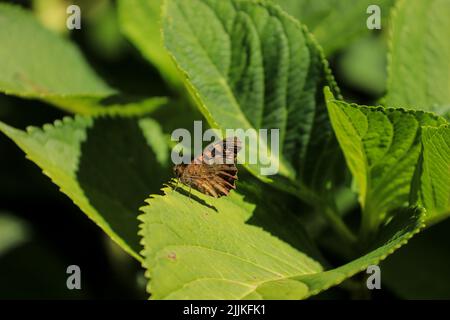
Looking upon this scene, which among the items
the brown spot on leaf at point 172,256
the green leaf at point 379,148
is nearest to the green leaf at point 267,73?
the green leaf at point 379,148

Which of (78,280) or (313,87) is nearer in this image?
(313,87)

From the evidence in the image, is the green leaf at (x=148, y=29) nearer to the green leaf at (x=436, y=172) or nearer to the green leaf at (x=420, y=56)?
the green leaf at (x=420, y=56)

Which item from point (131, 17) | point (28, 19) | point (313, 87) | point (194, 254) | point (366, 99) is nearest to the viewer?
point (194, 254)

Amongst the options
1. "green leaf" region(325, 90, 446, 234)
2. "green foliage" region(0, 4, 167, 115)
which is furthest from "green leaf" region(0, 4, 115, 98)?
"green leaf" region(325, 90, 446, 234)

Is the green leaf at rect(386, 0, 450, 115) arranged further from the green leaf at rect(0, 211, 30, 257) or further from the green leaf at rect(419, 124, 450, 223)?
the green leaf at rect(0, 211, 30, 257)

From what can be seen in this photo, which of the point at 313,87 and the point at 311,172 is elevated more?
the point at 313,87
